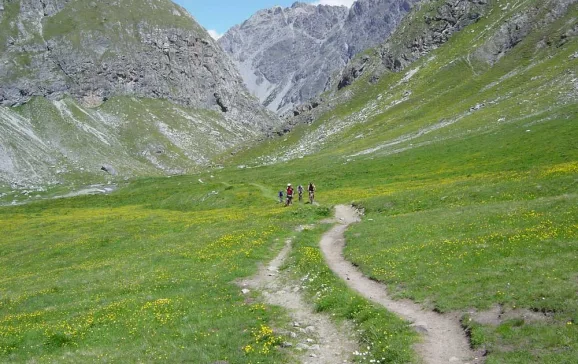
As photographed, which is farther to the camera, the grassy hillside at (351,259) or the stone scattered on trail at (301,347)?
the stone scattered on trail at (301,347)

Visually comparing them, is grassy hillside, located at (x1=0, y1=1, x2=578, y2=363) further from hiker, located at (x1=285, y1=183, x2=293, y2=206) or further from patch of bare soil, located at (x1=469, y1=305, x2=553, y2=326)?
hiker, located at (x1=285, y1=183, x2=293, y2=206)

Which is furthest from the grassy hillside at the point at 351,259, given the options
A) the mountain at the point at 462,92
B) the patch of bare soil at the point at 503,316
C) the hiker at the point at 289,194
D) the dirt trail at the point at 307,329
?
the mountain at the point at 462,92

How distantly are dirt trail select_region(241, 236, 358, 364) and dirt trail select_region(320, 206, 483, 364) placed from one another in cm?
273

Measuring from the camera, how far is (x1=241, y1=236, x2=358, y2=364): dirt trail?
17.7m

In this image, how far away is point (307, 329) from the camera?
66.4ft

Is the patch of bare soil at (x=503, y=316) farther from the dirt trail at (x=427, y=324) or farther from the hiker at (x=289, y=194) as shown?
the hiker at (x=289, y=194)

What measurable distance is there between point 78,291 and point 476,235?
88.7 ft

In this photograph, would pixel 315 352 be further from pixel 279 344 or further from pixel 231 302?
pixel 231 302

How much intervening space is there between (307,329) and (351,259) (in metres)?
10.8

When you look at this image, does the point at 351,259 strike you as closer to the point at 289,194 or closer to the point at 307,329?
the point at 307,329

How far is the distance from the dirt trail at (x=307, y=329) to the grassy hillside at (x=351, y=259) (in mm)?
702

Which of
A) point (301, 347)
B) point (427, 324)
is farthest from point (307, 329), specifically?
point (427, 324)

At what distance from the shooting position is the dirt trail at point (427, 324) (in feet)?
52.1

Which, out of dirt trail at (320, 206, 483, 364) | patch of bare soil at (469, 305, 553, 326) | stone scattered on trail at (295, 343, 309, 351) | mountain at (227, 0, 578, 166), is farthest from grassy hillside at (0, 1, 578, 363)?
mountain at (227, 0, 578, 166)
